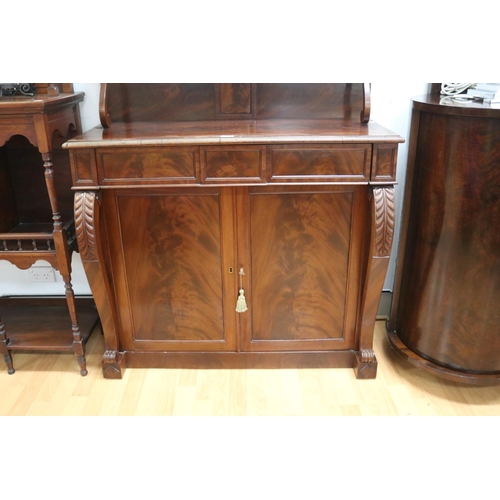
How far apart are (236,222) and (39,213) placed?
875 mm

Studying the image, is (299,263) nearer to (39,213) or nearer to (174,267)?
(174,267)

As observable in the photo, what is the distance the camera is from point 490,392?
1.64 metres

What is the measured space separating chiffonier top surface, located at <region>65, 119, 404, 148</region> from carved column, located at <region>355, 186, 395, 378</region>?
0.19 meters

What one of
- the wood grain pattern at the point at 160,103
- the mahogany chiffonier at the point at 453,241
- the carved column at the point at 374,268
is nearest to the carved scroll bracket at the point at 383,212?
the carved column at the point at 374,268

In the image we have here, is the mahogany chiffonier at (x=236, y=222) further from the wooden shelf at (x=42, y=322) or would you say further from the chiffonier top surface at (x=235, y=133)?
the wooden shelf at (x=42, y=322)

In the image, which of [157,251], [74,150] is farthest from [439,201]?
[74,150]

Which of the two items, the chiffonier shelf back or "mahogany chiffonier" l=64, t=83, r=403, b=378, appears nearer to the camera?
"mahogany chiffonier" l=64, t=83, r=403, b=378

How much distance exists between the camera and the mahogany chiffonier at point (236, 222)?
4.61ft

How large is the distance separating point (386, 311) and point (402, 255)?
430 mm

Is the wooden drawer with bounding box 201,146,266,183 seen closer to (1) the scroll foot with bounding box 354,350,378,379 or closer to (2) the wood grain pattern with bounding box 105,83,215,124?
(2) the wood grain pattern with bounding box 105,83,215,124

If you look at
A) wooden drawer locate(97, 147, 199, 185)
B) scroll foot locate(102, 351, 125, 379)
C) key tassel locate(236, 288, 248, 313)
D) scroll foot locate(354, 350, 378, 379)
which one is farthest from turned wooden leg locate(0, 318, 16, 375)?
scroll foot locate(354, 350, 378, 379)

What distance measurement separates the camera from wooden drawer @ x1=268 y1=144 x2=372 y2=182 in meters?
1.39

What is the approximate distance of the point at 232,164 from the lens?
1404 millimetres

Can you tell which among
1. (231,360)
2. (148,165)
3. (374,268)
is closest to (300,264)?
(374,268)
